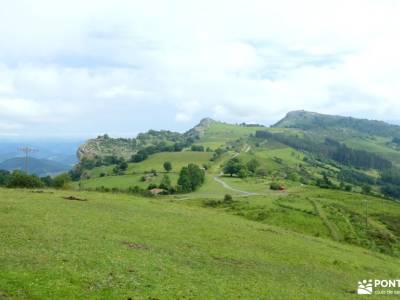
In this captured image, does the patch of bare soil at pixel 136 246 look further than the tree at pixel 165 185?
No

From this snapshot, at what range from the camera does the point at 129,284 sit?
97.1ft

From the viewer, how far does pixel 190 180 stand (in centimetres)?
17388

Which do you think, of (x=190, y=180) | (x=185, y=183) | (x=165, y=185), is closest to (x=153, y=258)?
(x=185, y=183)

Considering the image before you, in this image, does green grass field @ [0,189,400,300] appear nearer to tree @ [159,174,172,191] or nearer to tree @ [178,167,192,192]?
tree @ [178,167,192,192]

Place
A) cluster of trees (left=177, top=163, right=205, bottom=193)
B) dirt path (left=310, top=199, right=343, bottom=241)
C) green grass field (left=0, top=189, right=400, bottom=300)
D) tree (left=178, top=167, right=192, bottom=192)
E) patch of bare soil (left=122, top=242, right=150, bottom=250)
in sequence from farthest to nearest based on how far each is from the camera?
1. cluster of trees (left=177, top=163, right=205, bottom=193)
2. tree (left=178, top=167, right=192, bottom=192)
3. dirt path (left=310, top=199, right=343, bottom=241)
4. patch of bare soil (left=122, top=242, right=150, bottom=250)
5. green grass field (left=0, top=189, right=400, bottom=300)

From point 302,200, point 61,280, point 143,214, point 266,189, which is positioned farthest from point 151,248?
point 266,189

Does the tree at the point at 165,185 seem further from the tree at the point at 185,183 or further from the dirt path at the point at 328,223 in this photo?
the dirt path at the point at 328,223

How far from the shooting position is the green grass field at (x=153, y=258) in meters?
28.8

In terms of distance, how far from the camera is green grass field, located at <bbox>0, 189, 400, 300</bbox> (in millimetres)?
28750

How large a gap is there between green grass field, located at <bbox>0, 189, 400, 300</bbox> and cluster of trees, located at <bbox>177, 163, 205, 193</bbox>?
326 feet

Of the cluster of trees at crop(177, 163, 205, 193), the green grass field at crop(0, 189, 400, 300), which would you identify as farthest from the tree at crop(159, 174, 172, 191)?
the green grass field at crop(0, 189, 400, 300)

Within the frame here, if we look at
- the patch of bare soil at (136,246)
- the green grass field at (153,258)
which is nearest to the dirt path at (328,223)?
the green grass field at (153,258)

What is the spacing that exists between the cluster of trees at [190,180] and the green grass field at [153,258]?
99.3m

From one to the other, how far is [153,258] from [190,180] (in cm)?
13569
